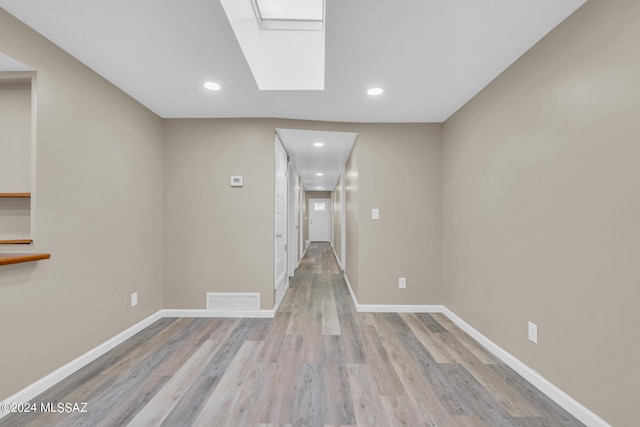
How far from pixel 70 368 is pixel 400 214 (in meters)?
3.20

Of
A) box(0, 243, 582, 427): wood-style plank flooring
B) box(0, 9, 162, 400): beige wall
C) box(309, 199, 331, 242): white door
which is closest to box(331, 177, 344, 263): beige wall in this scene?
box(0, 243, 582, 427): wood-style plank flooring

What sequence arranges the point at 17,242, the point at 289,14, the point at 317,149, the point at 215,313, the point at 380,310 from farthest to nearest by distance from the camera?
1. the point at 317,149
2. the point at 380,310
3. the point at 215,313
4. the point at 289,14
5. the point at 17,242

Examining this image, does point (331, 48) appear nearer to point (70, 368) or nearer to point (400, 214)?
point (400, 214)

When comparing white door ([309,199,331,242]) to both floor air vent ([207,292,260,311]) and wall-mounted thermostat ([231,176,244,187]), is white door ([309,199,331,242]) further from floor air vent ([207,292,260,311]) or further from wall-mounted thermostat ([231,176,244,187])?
floor air vent ([207,292,260,311])

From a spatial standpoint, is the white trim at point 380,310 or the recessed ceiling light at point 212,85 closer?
the white trim at point 380,310

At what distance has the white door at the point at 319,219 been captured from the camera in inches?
448

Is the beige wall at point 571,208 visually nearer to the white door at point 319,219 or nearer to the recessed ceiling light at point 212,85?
the recessed ceiling light at point 212,85

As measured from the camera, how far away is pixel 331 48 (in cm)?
173

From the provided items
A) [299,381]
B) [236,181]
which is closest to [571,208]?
[299,381]

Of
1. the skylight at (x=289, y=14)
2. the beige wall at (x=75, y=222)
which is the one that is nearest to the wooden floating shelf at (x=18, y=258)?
the beige wall at (x=75, y=222)

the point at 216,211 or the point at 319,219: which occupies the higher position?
the point at 216,211

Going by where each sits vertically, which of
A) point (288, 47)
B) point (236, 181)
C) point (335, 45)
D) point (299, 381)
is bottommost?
point (299, 381)

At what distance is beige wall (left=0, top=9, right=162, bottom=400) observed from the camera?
5.04 ft

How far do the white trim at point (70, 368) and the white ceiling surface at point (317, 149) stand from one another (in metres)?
2.55
